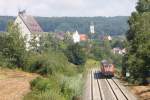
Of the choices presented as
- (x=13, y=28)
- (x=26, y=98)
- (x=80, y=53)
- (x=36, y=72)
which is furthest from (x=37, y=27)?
(x=26, y=98)

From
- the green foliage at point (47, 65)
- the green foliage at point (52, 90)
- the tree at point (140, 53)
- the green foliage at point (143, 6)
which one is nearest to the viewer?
the green foliage at point (52, 90)

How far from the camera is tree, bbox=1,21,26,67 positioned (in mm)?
72312

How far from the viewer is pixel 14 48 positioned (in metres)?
72.6

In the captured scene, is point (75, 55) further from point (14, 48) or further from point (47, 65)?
point (47, 65)

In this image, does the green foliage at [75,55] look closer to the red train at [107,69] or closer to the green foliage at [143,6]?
the green foliage at [143,6]

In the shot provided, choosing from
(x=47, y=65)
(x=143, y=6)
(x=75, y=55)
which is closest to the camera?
(x=47, y=65)

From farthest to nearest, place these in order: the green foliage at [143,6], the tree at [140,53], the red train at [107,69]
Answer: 1. the green foliage at [143,6]
2. the red train at [107,69]
3. the tree at [140,53]

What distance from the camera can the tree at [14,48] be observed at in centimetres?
7231

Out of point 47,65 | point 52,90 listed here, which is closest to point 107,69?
point 47,65

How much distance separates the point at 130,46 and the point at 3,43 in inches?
814

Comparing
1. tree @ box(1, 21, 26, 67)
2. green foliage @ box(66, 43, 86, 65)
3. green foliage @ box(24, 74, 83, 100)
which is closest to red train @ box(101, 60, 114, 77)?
tree @ box(1, 21, 26, 67)

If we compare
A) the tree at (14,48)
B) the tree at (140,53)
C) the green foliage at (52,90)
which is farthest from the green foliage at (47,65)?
the green foliage at (52,90)

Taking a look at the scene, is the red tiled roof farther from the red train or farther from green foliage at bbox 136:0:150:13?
the red train

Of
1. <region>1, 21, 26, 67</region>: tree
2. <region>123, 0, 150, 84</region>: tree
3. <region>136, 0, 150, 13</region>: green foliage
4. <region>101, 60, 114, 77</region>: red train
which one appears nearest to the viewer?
<region>123, 0, 150, 84</region>: tree
